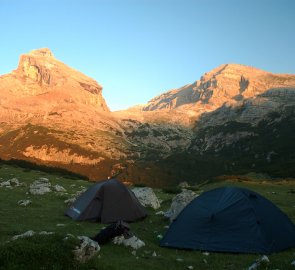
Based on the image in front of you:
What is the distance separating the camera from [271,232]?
54.0ft

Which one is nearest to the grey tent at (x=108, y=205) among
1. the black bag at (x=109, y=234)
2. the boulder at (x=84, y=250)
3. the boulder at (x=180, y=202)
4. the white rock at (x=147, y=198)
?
the boulder at (x=180, y=202)

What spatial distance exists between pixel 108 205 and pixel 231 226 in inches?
377

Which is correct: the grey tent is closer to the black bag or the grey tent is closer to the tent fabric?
the black bag

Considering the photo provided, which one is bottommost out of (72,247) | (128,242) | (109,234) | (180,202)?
(128,242)

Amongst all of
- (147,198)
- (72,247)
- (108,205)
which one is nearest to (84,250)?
(72,247)

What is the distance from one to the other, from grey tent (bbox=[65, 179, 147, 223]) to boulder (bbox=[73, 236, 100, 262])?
36.8ft

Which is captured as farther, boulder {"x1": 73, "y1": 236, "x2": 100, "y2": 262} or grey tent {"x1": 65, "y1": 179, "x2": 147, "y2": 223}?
grey tent {"x1": 65, "y1": 179, "x2": 147, "y2": 223}

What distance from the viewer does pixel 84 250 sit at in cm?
1141

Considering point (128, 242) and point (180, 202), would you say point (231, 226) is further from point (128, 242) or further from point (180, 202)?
point (180, 202)

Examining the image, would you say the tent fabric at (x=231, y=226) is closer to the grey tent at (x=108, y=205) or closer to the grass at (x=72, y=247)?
the grass at (x=72, y=247)

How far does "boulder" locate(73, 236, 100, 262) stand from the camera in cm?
1112

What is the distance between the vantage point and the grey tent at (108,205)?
23.2m

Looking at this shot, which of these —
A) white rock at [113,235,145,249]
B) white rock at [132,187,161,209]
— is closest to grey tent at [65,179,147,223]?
white rock at [132,187,161,209]

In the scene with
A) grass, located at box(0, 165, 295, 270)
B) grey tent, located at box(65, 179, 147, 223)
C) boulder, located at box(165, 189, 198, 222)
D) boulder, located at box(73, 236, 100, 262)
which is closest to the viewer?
grass, located at box(0, 165, 295, 270)
